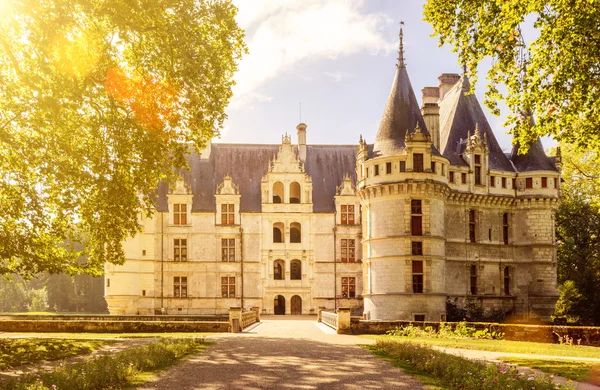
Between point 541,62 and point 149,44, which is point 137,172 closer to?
point 149,44

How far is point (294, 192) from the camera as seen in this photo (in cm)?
4534

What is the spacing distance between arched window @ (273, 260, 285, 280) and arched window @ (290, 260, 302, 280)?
2.02 ft

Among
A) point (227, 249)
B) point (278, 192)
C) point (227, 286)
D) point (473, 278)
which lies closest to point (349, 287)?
point (227, 286)

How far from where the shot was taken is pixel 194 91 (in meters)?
20.3

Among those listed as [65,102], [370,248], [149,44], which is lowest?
[370,248]

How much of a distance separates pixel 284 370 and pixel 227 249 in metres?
30.6

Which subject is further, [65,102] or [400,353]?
[65,102]

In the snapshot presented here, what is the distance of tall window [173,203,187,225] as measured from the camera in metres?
43.1

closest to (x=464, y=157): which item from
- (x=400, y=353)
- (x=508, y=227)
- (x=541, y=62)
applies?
(x=508, y=227)

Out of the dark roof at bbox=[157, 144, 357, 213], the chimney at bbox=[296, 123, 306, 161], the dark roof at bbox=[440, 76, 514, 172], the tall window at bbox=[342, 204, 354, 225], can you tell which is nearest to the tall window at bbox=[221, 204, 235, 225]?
the dark roof at bbox=[157, 144, 357, 213]

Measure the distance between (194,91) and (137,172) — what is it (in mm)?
3053

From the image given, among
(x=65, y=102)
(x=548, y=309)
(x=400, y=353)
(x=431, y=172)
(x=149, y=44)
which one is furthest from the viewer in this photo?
(x=548, y=309)

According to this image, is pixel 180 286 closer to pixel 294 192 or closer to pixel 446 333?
pixel 294 192

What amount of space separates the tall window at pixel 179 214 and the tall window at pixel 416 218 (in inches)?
650
